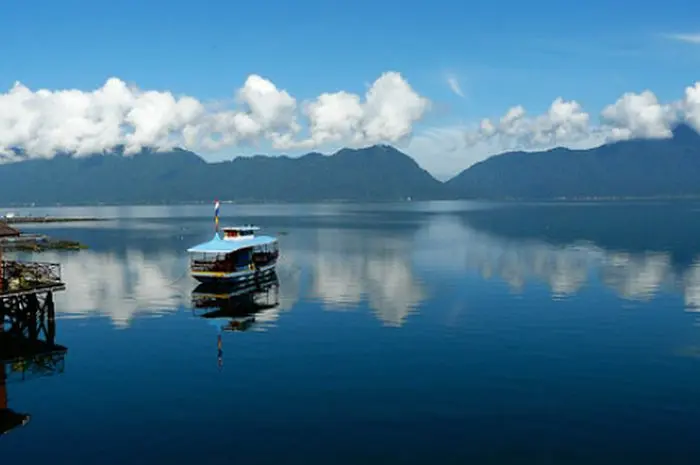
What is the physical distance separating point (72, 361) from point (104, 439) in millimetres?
16172

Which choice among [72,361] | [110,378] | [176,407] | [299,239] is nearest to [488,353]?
[176,407]

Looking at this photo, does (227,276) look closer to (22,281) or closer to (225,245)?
(225,245)

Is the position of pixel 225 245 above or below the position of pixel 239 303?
above

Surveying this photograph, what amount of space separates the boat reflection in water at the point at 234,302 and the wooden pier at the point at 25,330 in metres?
12.3

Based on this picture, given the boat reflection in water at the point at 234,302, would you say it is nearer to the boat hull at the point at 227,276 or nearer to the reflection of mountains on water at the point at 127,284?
the boat hull at the point at 227,276

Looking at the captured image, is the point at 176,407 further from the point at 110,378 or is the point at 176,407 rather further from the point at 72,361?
the point at 72,361

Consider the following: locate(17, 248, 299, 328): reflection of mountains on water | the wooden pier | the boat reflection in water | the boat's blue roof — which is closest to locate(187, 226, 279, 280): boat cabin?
the boat's blue roof

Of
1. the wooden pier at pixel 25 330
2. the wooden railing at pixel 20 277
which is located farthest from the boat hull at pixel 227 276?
the wooden railing at pixel 20 277

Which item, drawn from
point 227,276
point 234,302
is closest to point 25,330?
point 234,302

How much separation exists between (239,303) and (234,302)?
901mm

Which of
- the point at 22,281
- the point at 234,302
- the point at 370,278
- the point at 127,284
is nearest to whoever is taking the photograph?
the point at 22,281

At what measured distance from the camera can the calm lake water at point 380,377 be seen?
3067 cm

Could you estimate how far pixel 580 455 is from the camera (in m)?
29.5

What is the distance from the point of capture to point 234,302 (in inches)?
2746
